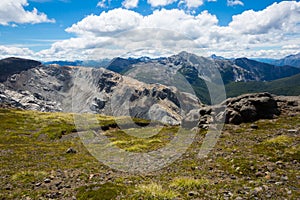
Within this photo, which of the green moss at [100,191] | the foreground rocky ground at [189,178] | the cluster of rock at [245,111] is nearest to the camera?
the foreground rocky ground at [189,178]

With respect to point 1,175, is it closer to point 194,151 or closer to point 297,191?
point 194,151

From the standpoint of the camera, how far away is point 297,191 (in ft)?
50.0

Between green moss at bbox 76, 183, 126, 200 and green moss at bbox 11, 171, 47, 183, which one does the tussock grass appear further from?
green moss at bbox 11, 171, 47, 183

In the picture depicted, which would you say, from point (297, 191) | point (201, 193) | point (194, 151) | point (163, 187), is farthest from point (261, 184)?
point (194, 151)

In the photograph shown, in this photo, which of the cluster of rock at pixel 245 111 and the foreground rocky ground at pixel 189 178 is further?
the cluster of rock at pixel 245 111

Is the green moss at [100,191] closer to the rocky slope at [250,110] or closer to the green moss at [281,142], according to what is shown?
the green moss at [281,142]

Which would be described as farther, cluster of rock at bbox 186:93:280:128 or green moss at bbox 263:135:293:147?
cluster of rock at bbox 186:93:280:128

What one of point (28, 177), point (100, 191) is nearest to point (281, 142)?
point (100, 191)

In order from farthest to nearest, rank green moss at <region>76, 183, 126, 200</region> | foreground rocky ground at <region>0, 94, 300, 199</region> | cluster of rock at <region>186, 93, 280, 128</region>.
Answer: cluster of rock at <region>186, 93, 280, 128</region> → green moss at <region>76, 183, 126, 200</region> → foreground rocky ground at <region>0, 94, 300, 199</region>

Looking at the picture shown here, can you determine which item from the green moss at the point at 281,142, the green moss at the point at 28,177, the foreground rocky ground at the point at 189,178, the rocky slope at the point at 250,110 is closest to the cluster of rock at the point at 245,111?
the rocky slope at the point at 250,110

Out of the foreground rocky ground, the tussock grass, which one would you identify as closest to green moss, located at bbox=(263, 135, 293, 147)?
the foreground rocky ground

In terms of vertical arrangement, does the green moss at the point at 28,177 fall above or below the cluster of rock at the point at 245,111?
below

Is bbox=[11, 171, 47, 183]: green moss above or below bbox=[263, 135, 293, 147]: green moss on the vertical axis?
below

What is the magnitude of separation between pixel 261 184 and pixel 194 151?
14987mm
